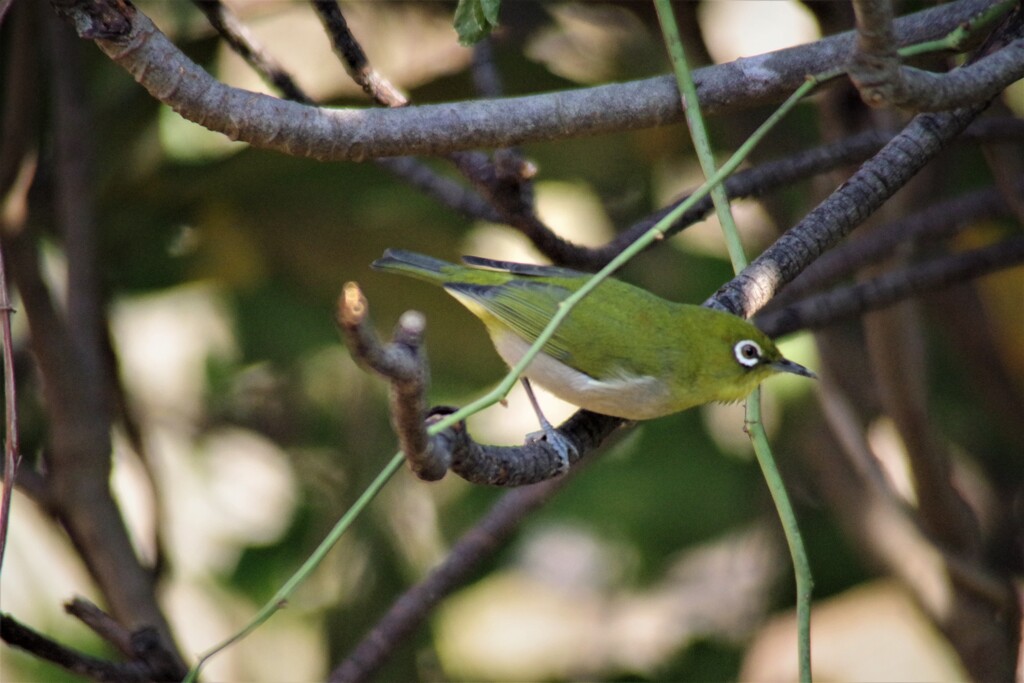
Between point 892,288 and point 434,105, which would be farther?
point 892,288

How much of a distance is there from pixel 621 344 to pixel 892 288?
0.82 metres

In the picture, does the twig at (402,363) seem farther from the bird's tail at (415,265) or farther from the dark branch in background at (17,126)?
the dark branch in background at (17,126)

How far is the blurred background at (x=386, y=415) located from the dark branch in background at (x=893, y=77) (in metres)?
2.02

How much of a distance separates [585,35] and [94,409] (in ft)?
8.05

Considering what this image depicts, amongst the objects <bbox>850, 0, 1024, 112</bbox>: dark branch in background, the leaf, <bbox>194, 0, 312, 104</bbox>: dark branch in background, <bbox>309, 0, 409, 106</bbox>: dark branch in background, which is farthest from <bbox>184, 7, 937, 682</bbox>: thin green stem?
<bbox>194, 0, 312, 104</bbox>: dark branch in background

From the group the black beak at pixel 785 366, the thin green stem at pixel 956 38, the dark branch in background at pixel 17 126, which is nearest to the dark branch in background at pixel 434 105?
the thin green stem at pixel 956 38

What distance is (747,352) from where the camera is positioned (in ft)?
8.95

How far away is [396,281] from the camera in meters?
4.28

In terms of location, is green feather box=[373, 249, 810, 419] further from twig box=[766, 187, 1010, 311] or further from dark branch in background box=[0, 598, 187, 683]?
dark branch in background box=[0, 598, 187, 683]

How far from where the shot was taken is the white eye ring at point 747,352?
2703 millimetres

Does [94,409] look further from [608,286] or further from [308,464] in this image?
[608,286]

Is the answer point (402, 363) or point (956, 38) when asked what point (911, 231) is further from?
point (402, 363)

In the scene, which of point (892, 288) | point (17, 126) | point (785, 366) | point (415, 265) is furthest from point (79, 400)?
point (892, 288)

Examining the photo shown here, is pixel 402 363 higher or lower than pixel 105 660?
higher
